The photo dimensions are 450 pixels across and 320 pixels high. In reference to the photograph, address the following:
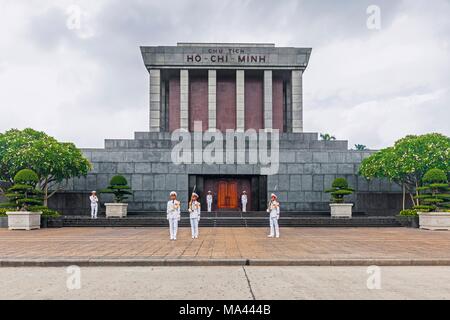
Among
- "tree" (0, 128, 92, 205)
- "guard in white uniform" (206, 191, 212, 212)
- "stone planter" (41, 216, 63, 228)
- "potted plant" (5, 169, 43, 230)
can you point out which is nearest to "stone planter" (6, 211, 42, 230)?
"potted plant" (5, 169, 43, 230)

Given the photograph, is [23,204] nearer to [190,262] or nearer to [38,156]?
[38,156]

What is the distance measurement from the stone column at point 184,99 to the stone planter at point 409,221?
21553mm

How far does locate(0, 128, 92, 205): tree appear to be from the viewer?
27953mm

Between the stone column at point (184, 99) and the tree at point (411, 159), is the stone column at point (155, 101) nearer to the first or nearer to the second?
the stone column at point (184, 99)

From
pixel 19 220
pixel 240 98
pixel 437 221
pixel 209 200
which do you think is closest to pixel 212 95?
pixel 240 98

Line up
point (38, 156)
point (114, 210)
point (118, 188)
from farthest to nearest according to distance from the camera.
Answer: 1. point (118, 188)
2. point (114, 210)
3. point (38, 156)

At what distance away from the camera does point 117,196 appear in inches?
1212

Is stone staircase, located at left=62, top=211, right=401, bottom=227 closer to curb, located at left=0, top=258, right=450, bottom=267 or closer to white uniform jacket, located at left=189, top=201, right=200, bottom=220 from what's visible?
white uniform jacket, located at left=189, top=201, right=200, bottom=220

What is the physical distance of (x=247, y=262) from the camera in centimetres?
1090

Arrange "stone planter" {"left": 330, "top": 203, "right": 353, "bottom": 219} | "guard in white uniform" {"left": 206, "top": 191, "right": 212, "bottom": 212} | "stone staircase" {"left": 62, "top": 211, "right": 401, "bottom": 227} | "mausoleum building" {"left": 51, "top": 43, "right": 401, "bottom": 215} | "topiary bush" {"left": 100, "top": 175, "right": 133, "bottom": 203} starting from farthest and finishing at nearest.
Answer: "mausoleum building" {"left": 51, "top": 43, "right": 401, "bottom": 215}, "guard in white uniform" {"left": 206, "top": 191, "right": 212, "bottom": 212}, "topiary bush" {"left": 100, "top": 175, "right": 133, "bottom": 203}, "stone planter" {"left": 330, "top": 203, "right": 353, "bottom": 219}, "stone staircase" {"left": 62, "top": 211, "right": 401, "bottom": 227}

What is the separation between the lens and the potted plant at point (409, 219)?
83.9ft

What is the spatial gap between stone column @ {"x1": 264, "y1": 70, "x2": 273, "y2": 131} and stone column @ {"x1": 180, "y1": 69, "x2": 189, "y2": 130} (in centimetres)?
755

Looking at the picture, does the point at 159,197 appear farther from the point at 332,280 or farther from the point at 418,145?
the point at 332,280

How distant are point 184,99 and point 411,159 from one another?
844 inches
